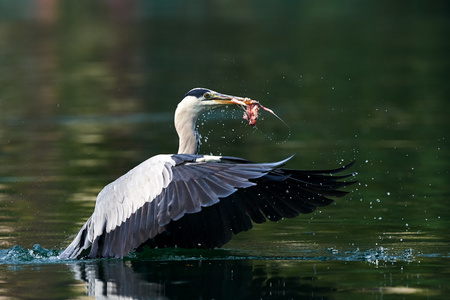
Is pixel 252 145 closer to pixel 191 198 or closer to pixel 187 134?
pixel 187 134

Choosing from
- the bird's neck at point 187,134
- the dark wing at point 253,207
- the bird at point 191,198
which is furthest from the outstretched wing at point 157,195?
the bird's neck at point 187,134

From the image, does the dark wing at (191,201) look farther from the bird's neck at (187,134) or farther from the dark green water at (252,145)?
the bird's neck at (187,134)

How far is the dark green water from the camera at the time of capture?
30.7 feet

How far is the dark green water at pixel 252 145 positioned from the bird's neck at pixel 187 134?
1164 millimetres

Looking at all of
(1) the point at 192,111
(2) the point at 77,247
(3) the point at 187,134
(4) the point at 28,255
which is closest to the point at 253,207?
(3) the point at 187,134

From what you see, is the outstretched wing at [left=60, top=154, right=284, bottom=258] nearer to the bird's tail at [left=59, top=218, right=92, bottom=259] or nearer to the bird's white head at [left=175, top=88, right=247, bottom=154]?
the bird's tail at [left=59, top=218, right=92, bottom=259]

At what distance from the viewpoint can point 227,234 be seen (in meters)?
10.2

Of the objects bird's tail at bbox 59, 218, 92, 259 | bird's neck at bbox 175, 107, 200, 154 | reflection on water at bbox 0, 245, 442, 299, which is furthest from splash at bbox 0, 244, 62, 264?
bird's neck at bbox 175, 107, 200, 154

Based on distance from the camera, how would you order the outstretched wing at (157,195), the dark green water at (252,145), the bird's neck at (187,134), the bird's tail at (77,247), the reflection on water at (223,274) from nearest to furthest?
the reflection on water at (223,274) → the outstretched wing at (157,195) → the dark green water at (252,145) → the bird's tail at (77,247) → the bird's neck at (187,134)

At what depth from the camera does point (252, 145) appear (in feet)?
57.0

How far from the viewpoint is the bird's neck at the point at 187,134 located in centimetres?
1097

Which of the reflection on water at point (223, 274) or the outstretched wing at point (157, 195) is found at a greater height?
the outstretched wing at point (157, 195)

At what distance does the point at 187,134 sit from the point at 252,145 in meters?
6.45

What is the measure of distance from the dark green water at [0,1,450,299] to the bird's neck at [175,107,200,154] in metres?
1.16
